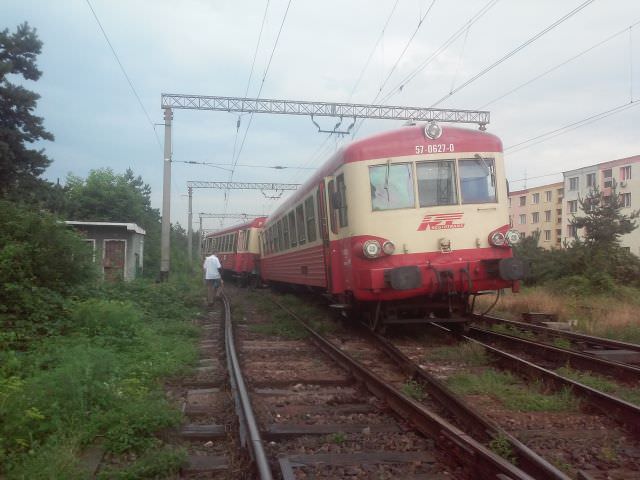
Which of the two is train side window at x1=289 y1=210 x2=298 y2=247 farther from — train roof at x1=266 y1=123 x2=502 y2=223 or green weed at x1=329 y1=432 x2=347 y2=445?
green weed at x1=329 y1=432 x2=347 y2=445

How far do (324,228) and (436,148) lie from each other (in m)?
2.49

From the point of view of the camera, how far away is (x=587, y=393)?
5.63m

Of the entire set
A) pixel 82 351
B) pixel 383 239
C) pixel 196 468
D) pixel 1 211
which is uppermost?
A: pixel 1 211

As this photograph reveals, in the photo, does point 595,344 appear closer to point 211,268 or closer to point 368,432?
point 368,432

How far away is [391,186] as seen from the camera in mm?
9016

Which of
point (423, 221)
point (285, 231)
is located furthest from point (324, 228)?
point (285, 231)

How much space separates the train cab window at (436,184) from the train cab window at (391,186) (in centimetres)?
16

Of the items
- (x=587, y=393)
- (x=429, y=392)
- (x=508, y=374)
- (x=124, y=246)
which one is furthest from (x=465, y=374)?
(x=124, y=246)

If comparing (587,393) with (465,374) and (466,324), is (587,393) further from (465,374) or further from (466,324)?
(466,324)

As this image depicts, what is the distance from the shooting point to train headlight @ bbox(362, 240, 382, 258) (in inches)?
338

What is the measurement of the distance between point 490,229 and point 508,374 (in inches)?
113

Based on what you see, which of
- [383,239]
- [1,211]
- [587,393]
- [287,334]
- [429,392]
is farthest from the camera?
[287,334]

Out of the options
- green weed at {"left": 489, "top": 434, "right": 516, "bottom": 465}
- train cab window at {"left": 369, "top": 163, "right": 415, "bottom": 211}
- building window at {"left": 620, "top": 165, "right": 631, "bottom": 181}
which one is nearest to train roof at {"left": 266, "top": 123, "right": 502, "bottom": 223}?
train cab window at {"left": 369, "top": 163, "right": 415, "bottom": 211}

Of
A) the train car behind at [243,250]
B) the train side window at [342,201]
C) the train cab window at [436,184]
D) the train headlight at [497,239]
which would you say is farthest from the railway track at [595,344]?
the train car behind at [243,250]
